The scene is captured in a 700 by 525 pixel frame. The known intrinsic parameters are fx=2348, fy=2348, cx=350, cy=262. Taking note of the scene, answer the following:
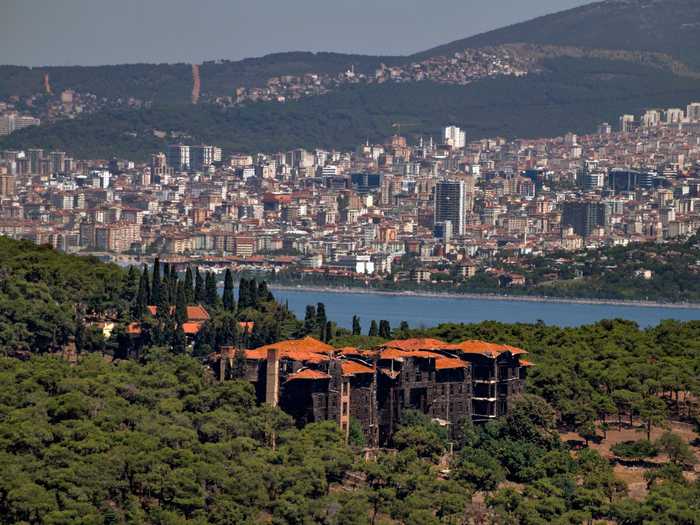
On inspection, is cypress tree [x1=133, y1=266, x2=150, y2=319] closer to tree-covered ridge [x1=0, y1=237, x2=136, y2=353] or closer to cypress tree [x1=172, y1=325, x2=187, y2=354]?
tree-covered ridge [x1=0, y1=237, x2=136, y2=353]

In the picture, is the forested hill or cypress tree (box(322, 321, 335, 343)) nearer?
cypress tree (box(322, 321, 335, 343))

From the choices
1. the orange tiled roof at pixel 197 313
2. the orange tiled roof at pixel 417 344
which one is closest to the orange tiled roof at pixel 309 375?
the orange tiled roof at pixel 417 344

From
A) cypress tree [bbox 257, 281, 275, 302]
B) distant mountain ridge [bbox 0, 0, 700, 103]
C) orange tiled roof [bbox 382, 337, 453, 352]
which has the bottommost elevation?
orange tiled roof [bbox 382, 337, 453, 352]

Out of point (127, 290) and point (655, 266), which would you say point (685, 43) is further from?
point (127, 290)

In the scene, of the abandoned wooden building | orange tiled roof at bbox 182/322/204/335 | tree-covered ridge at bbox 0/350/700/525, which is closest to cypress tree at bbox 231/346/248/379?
the abandoned wooden building

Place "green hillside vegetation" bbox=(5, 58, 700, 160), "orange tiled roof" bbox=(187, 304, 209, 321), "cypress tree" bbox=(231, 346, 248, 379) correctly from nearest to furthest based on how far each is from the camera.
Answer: "cypress tree" bbox=(231, 346, 248, 379)
"orange tiled roof" bbox=(187, 304, 209, 321)
"green hillside vegetation" bbox=(5, 58, 700, 160)

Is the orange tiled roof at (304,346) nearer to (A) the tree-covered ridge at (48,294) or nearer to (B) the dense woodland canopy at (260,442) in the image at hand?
(B) the dense woodland canopy at (260,442)

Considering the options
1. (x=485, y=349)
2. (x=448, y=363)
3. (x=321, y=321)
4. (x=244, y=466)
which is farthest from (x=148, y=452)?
(x=321, y=321)
